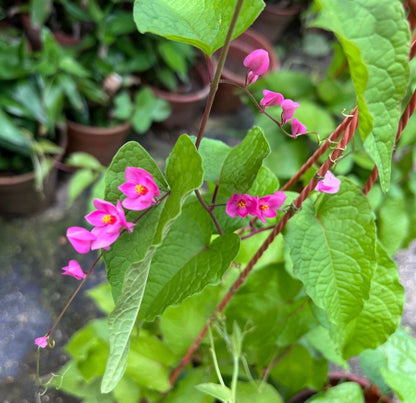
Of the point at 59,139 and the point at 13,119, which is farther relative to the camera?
the point at 59,139

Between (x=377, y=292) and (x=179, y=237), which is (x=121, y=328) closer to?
(x=179, y=237)

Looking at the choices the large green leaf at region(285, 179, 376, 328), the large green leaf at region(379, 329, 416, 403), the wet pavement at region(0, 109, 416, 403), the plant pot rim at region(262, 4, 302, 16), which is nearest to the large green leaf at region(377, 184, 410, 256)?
the wet pavement at region(0, 109, 416, 403)

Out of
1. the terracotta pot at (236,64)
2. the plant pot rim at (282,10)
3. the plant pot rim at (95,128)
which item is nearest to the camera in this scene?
the plant pot rim at (95,128)

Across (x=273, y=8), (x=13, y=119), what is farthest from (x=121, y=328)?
(x=273, y=8)

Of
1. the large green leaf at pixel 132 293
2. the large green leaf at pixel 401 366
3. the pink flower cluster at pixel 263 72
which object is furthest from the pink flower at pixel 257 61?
the large green leaf at pixel 401 366

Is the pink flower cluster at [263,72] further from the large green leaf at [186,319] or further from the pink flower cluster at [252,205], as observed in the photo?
the large green leaf at [186,319]

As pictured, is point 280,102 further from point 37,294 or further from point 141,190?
point 37,294

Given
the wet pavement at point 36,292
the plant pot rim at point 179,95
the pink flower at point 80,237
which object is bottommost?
the wet pavement at point 36,292

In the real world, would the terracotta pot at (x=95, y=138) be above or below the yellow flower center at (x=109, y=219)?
below
